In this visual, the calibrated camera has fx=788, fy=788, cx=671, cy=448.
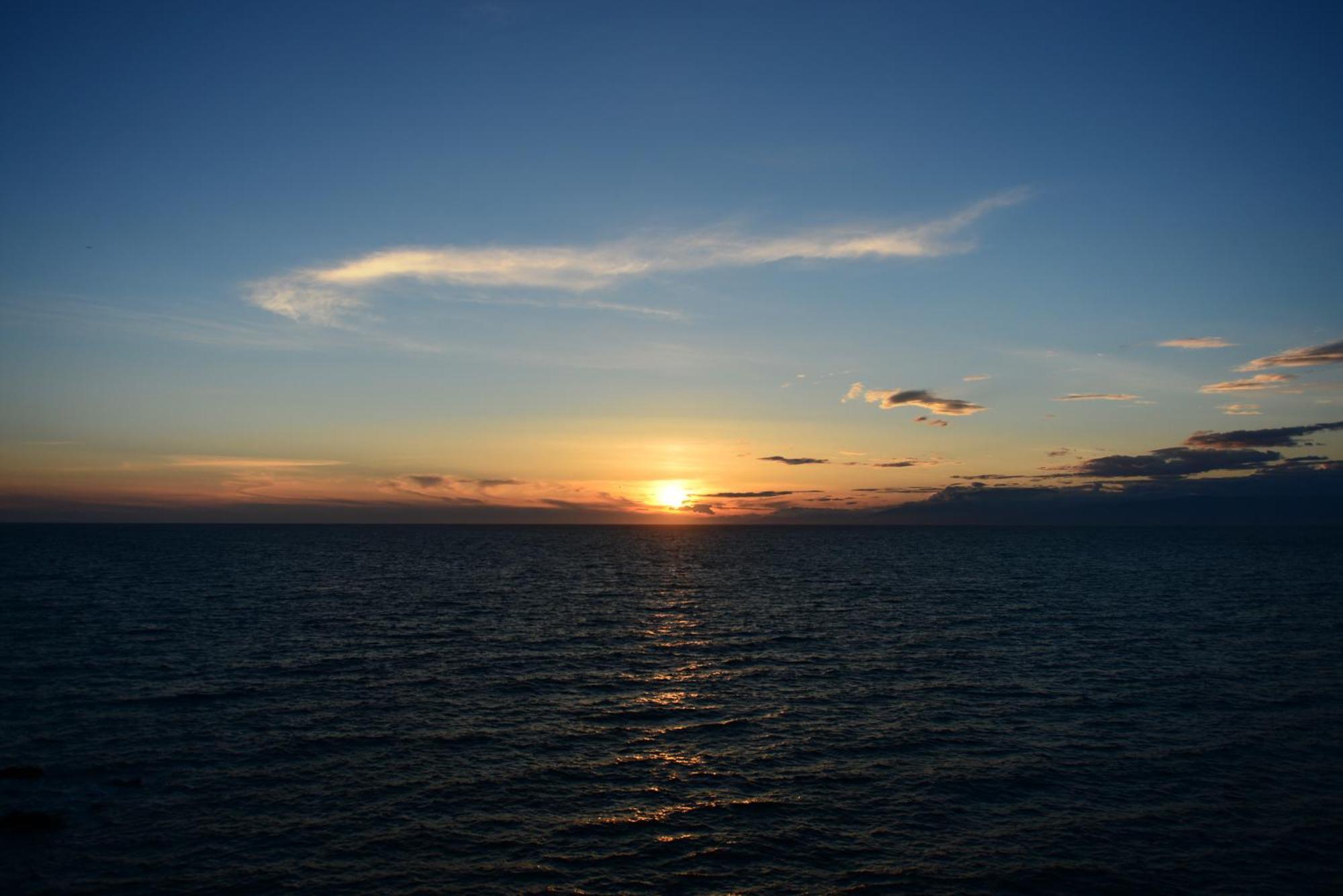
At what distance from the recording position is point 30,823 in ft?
85.6

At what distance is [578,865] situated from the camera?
24.2 meters

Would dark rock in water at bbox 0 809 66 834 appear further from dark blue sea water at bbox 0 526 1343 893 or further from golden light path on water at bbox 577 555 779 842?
golden light path on water at bbox 577 555 779 842

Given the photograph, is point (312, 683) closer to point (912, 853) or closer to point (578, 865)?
point (578, 865)

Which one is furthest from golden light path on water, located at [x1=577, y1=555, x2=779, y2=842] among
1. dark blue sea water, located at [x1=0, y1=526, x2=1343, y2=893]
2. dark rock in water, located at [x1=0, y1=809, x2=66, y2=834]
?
dark rock in water, located at [x1=0, y1=809, x2=66, y2=834]

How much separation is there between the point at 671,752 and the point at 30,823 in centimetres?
2285

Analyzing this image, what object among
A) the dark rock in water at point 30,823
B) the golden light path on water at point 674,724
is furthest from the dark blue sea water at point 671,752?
the dark rock in water at point 30,823

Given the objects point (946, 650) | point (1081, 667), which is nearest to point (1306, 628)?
point (1081, 667)

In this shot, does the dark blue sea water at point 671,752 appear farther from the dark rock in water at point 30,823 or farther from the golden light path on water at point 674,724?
the dark rock in water at point 30,823

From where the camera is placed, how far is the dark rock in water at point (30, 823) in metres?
25.7

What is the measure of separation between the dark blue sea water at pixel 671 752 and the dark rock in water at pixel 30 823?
1.82 ft

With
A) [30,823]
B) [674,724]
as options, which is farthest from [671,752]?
[30,823]

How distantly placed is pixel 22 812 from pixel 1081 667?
55.0 m

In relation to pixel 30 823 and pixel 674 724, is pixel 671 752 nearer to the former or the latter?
pixel 674 724

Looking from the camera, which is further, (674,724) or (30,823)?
(674,724)
